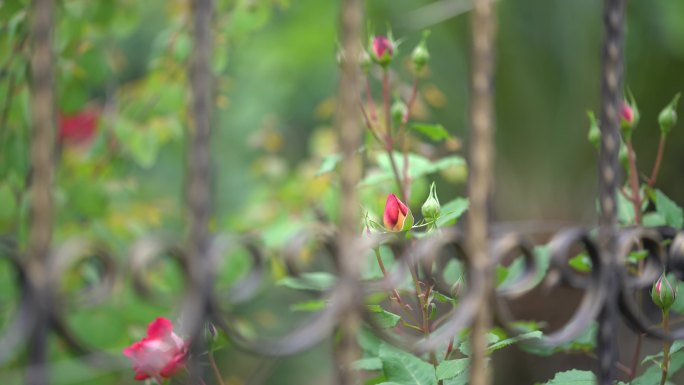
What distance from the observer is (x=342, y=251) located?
1.94ft

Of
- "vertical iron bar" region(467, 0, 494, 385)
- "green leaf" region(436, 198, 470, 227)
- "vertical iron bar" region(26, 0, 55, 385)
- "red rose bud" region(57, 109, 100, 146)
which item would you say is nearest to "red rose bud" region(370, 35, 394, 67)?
"green leaf" region(436, 198, 470, 227)

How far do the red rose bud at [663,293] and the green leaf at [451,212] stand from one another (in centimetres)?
20

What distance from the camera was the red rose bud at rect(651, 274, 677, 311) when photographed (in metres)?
0.77

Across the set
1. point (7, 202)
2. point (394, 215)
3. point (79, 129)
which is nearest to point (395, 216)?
point (394, 215)

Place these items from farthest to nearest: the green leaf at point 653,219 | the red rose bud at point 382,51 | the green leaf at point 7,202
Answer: the green leaf at point 7,202 → the green leaf at point 653,219 → the red rose bud at point 382,51

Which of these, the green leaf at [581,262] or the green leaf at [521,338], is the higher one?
the green leaf at [521,338]

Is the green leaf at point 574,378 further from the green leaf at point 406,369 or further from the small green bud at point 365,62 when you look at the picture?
the small green bud at point 365,62

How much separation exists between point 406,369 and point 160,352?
230 millimetres

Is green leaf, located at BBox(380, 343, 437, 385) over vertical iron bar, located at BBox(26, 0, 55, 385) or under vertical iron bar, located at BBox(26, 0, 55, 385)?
under

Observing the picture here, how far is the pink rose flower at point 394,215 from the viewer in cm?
78

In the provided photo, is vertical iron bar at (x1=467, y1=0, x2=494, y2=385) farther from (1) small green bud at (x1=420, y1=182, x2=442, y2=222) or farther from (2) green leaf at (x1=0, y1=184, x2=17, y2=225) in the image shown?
(2) green leaf at (x1=0, y1=184, x2=17, y2=225)

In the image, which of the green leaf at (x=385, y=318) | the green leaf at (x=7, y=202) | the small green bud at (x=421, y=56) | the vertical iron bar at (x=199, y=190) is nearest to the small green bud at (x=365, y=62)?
the small green bud at (x=421, y=56)

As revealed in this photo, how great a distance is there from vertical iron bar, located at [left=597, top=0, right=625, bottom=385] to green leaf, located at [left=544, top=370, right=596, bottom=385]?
11 centimetres

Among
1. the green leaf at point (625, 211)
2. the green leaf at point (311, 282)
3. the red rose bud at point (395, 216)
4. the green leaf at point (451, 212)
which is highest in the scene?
the red rose bud at point (395, 216)
